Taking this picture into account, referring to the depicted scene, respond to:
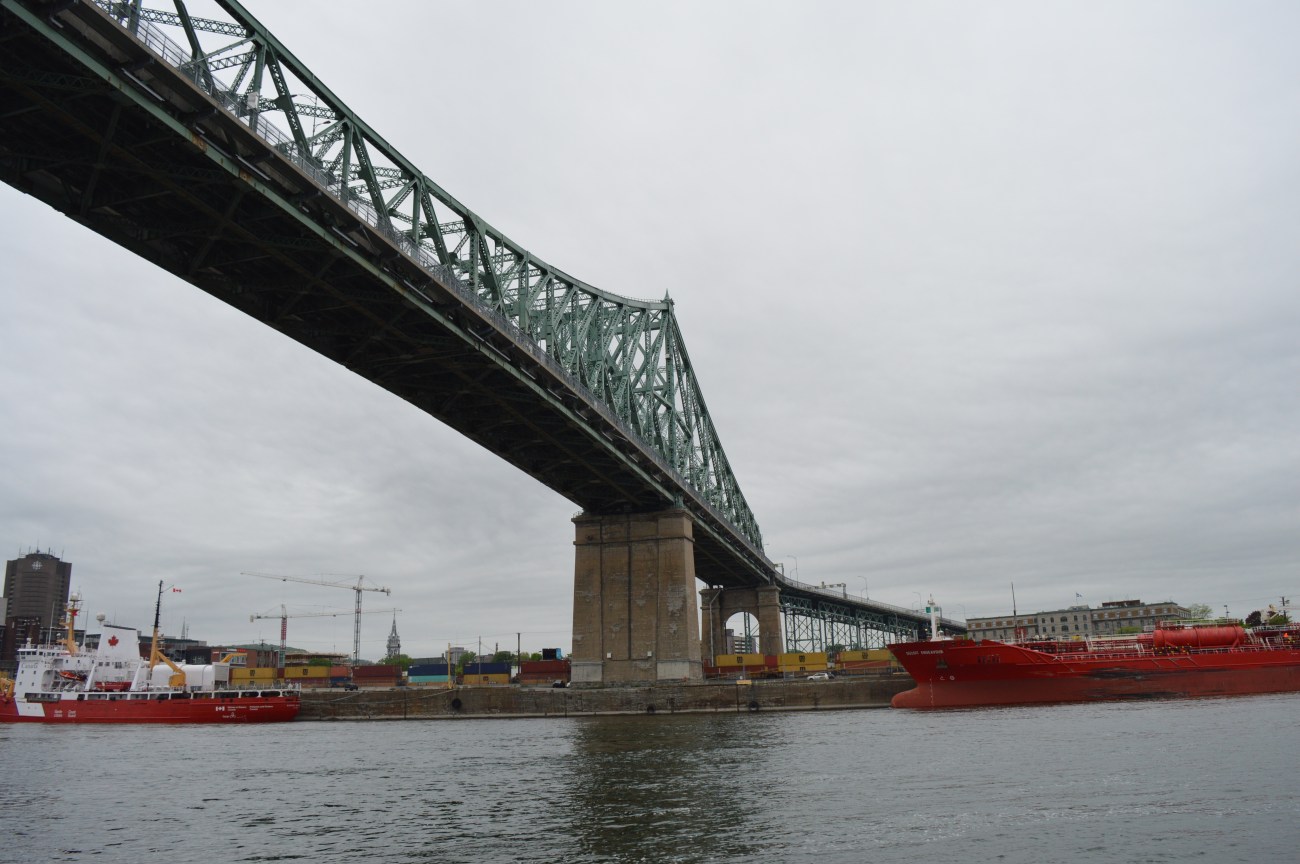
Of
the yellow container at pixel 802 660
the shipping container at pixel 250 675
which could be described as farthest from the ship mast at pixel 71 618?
the yellow container at pixel 802 660

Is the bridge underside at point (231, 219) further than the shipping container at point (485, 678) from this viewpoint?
No

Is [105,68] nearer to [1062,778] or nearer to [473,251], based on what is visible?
[473,251]

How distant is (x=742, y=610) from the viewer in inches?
5044

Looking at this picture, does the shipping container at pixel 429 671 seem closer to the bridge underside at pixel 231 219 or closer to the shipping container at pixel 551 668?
the shipping container at pixel 551 668

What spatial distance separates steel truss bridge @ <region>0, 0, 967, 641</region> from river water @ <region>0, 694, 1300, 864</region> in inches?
745

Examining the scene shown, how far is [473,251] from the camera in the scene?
48438 millimetres

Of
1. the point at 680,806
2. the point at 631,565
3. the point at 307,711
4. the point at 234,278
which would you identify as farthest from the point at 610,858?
the point at 307,711

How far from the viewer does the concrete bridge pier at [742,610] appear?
12356 centimetres

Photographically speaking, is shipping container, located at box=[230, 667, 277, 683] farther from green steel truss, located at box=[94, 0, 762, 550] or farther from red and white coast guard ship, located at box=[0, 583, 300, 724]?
green steel truss, located at box=[94, 0, 762, 550]

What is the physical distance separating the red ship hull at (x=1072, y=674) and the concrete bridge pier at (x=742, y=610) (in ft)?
208

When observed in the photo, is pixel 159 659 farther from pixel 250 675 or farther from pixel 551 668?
pixel 551 668

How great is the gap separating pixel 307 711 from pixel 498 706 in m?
17.0

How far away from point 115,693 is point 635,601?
40.2 metres

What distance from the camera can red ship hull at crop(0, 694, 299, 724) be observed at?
7062 cm
